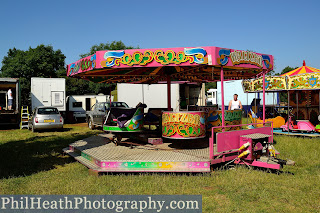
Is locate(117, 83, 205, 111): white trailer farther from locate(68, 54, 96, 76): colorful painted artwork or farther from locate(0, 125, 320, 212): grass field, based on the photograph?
locate(0, 125, 320, 212): grass field

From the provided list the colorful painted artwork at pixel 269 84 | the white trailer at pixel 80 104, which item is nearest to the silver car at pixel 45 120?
the white trailer at pixel 80 104

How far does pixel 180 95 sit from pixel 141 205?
15.5m

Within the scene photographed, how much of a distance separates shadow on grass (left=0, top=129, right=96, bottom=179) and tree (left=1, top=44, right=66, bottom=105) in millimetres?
24358

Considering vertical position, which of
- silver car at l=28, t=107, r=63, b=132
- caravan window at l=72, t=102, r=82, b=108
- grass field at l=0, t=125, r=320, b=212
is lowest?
grass field at l=0, t=125, r=320, b=212

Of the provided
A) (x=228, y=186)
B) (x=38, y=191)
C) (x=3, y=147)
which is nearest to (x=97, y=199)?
(x=38, y=191)

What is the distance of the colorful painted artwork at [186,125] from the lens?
23.1 feet

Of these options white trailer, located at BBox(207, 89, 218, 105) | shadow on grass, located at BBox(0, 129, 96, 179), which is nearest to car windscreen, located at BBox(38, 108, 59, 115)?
shadow on grass, located at BBox(0, 129, 96, 179)

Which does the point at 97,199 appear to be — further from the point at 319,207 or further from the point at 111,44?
the point at 111,44

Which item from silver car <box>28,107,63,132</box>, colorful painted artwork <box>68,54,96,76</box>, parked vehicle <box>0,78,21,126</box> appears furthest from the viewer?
parked vehicle <box>0,78,21,126</box>

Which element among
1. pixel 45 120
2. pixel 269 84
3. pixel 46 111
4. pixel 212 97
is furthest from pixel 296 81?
pixel 212 97

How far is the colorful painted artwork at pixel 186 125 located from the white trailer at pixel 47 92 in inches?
568

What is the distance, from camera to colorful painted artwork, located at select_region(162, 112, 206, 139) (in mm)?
7043

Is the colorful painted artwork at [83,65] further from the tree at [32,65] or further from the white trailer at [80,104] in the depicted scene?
the tree at [32,65]

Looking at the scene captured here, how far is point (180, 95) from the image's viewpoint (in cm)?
1955
